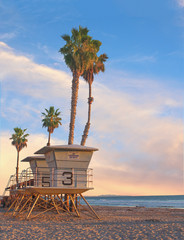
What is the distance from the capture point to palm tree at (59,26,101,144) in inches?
1212

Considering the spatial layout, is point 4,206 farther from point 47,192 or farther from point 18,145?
point 18,145

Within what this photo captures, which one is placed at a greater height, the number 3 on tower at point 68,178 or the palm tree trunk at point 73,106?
the palm tree trunk at point 73,106

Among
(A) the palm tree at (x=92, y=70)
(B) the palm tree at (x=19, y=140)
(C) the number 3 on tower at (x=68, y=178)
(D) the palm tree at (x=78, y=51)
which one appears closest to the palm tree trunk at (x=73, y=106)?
(D) the palm tree at (x=78, y=51)

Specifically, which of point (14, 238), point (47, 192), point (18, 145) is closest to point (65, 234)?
point (14, 238)

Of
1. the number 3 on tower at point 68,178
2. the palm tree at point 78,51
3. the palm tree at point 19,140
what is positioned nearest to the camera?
the number 3 on tower at point 68,178

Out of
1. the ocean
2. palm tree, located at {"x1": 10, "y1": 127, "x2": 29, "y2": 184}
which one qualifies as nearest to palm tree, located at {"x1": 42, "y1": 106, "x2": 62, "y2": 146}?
palm tree, located at {"x1": 10, "y1": 127, "x2": 29, "y2": 184}

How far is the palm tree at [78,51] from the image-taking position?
30781 millimetres

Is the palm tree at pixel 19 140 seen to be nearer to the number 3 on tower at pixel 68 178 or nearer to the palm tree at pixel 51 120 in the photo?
the palm tree at pixel 51 120

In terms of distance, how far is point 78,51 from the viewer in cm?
3152

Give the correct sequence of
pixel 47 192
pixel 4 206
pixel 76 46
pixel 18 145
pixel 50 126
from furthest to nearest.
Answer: pixel 18 145 → pixel 50 126 → pixel 4 206 → pixel 76 46 → pixel 47 192

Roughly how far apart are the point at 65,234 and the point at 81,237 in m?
1.13

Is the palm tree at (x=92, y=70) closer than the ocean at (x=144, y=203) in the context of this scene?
Yes

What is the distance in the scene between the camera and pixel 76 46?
32.1 meters

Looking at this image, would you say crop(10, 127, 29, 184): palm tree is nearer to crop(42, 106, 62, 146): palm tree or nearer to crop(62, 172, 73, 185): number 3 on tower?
crop(42, 106, 62, 146): palm tree
